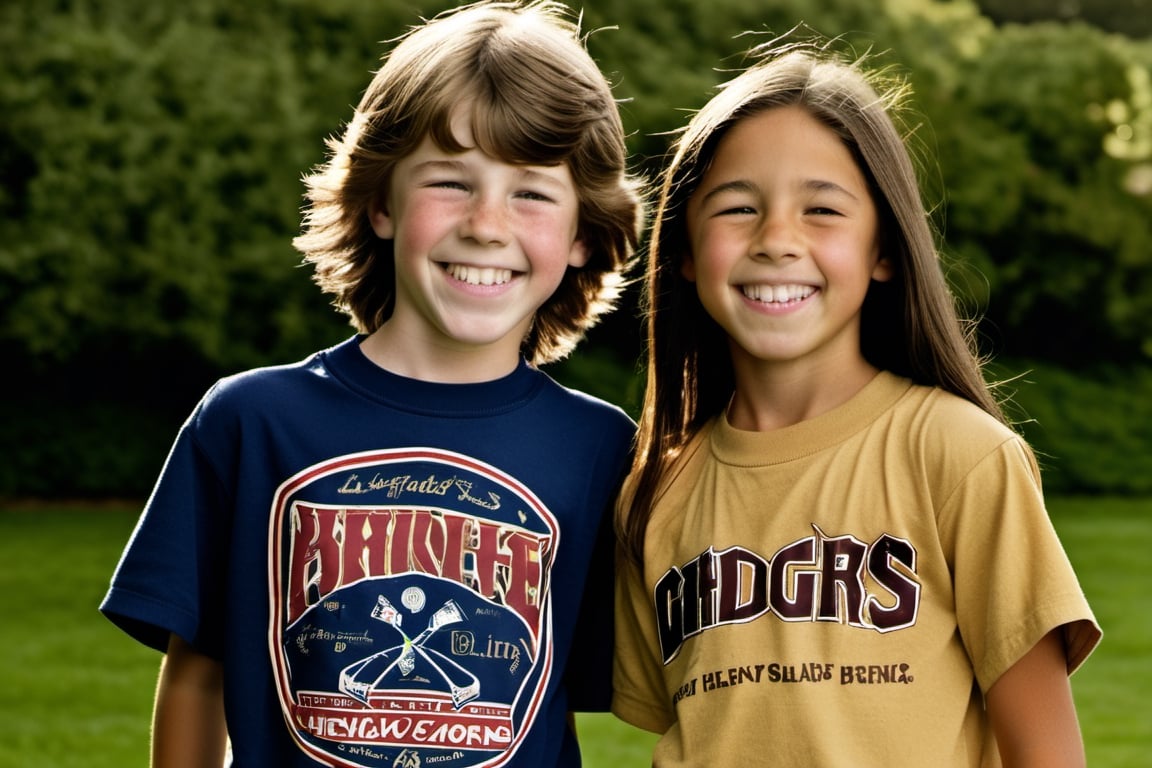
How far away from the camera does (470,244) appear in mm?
2297

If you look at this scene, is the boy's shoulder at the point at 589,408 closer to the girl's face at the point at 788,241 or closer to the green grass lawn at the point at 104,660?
the girl's face at the point at 788,241

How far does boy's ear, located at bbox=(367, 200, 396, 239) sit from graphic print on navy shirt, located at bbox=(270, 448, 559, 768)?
444mm

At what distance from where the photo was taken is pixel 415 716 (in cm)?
215

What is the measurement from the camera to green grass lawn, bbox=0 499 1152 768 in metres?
5.38

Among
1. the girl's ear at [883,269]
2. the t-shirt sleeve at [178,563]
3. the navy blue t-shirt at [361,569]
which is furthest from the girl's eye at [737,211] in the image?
the t-shirt sleeve at [178,563]

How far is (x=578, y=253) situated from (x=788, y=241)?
1.62ft

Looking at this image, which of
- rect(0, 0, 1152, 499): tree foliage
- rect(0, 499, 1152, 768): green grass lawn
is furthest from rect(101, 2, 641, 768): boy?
rect(0, 0, 1152, 499): tree foliage

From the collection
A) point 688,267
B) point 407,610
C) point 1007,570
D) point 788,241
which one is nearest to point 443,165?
point 688,267

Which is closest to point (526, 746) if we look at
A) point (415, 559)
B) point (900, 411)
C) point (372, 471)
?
point (415, 559)

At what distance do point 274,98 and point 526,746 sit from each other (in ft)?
28.7

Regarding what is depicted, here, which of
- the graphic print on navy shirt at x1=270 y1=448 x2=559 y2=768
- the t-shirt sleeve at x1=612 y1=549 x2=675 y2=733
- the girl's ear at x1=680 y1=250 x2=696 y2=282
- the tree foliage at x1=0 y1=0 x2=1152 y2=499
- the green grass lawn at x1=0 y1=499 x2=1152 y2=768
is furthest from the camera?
the tree foliage at x1=0 y1=0 x2=1152 y2=499

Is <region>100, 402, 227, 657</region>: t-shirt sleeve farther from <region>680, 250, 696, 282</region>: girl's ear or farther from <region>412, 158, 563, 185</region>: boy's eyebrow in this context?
<region>680, 250, 696, 282</region>: girl's ear

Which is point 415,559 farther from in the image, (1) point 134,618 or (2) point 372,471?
(1) point 134,618

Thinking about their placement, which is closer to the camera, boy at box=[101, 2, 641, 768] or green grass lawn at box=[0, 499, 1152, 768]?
boy at box=[101, 2, 641, 768]
